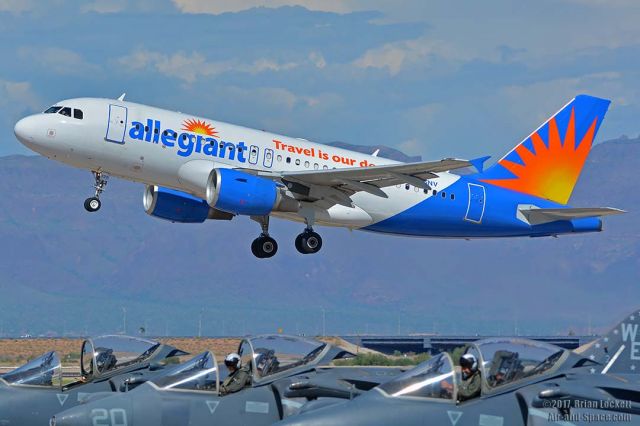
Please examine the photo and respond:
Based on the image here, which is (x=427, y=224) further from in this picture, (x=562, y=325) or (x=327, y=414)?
(x=562, y=325)

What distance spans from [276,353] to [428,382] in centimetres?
316

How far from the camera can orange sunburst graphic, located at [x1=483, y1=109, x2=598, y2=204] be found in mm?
50594

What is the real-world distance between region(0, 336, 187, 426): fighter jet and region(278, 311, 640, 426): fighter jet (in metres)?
5.54

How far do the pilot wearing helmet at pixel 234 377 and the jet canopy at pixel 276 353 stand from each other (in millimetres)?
127

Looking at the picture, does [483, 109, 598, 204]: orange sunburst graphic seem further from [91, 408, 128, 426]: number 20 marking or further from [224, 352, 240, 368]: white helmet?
[91, 408, 128, 426]: number 20 marking

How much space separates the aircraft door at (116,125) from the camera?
4203cm

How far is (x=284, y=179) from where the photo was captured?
43781 millimetres

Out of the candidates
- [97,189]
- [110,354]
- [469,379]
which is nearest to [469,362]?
[469,379]

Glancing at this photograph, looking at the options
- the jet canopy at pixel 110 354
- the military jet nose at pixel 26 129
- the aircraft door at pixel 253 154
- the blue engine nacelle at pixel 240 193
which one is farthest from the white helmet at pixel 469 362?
the military jet nose at pixel 26 129

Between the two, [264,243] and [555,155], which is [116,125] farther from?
[555,155]

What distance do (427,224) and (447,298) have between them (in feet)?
244

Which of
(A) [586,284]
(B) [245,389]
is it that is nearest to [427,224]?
(B) [245,389]

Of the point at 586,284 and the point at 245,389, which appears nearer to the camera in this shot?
the point at 245,389

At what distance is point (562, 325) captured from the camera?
109 m
